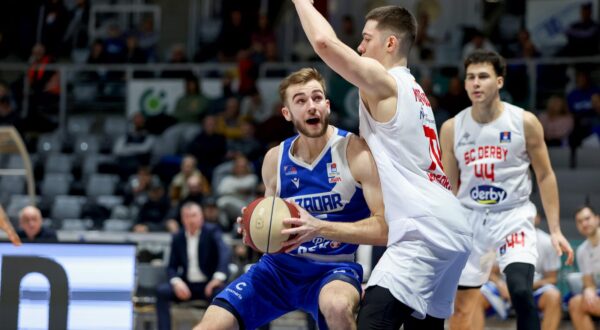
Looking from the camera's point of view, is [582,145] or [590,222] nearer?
[590,222]

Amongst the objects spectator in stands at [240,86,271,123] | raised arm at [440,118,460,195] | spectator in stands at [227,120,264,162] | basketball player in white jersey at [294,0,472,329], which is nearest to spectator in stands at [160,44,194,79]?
spectator in stands at [240,86,271,123]

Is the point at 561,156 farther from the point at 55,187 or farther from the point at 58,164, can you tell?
the point at 58,164

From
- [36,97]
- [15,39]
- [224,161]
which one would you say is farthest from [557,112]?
[15,39]

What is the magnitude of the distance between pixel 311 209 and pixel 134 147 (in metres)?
9.90

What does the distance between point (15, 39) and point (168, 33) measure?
2.57 metres

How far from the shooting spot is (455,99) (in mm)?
13266

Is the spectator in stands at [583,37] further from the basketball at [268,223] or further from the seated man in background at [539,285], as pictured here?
the basketball at [268,223]

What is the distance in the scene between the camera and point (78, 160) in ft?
49.3

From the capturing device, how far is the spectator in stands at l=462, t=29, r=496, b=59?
14164 mm

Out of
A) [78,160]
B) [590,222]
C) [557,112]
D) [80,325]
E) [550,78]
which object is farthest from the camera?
[78,160]

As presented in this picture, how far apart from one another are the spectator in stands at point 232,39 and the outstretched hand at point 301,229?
11.4m

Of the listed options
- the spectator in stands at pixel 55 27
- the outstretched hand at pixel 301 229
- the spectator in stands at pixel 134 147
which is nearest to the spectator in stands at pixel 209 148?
the spectator in stands at pixel 134 147

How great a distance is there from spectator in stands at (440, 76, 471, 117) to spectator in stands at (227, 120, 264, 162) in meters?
2.51

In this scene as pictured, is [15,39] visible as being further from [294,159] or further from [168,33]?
[294,159]
